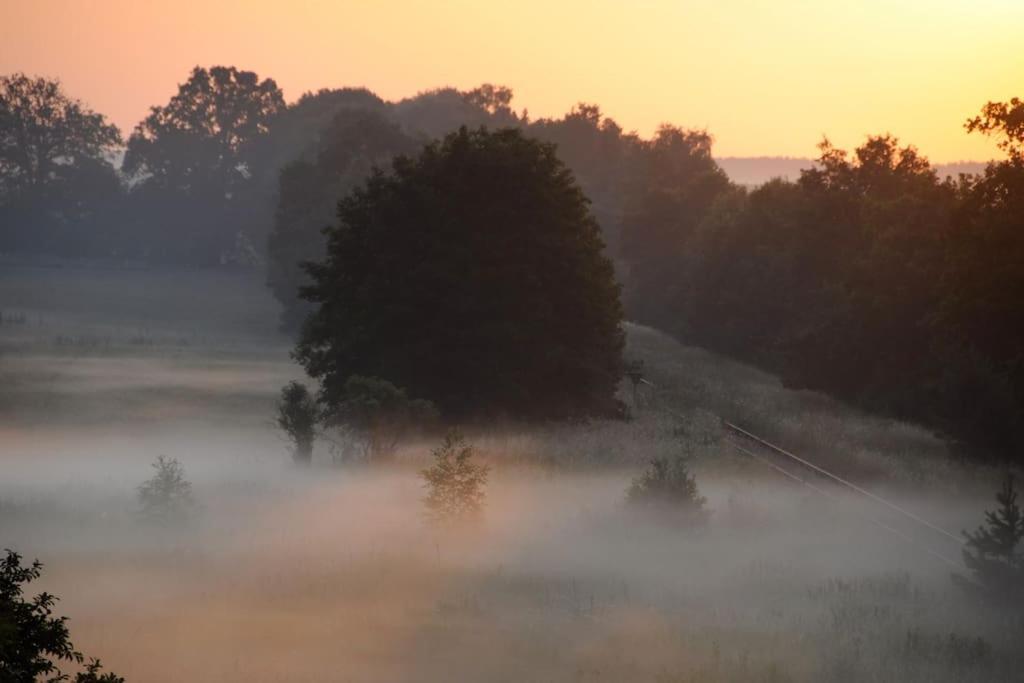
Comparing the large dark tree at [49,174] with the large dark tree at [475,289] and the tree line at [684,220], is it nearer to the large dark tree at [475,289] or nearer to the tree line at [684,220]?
the tree line at [684,220]

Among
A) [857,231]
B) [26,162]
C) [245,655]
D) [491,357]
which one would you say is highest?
[26,162]

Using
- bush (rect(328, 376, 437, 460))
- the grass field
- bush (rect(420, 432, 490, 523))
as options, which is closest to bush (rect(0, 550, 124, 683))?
the grass field

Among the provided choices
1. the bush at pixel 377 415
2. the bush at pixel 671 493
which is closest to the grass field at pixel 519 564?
the bush at pixel 671 493

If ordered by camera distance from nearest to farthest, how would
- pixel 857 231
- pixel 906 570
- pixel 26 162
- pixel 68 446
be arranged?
pixel 906 570 → pixel 68 446 → pixel 857 231 → pixel 26 162

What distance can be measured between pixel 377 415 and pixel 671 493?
9.41 meters

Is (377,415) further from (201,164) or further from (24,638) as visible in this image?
(201,164)

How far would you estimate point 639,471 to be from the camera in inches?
1182

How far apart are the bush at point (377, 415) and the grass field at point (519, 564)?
2.30 ft

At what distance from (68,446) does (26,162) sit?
107 m

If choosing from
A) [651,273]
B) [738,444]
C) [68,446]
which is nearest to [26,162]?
[651,273]

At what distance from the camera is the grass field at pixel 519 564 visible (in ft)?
52.5

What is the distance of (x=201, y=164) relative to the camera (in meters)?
147

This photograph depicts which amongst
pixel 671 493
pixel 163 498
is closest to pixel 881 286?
pixel 671 493

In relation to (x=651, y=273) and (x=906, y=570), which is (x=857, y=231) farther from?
(x=906, y=570)
